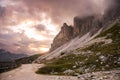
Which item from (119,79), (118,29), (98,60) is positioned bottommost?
(119,79)

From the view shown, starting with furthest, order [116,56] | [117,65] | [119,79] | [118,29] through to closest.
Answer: [118,29], [116,56], [117,65], [119,79]

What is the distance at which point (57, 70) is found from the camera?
84.7m

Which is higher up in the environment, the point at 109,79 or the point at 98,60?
the point at 98,60

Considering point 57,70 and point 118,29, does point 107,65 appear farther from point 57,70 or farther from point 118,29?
point 118,29

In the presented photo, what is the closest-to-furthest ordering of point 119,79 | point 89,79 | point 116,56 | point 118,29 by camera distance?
point 119,79 → point 89,79 → point 116,56 → point 118,29

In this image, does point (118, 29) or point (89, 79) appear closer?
point (89, 79)

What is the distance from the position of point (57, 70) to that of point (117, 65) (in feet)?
75.0

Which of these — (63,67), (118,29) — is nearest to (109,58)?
(63,67)

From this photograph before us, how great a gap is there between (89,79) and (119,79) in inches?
259

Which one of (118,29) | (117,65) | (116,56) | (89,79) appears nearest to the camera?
(89,79)

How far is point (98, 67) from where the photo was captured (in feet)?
244

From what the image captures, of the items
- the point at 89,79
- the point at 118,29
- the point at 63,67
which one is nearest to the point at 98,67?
the point at 63,67

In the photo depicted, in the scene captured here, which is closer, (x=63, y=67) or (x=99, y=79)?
(x=99, y=79)

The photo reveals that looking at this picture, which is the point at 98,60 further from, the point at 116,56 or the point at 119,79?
the point at 119,79
